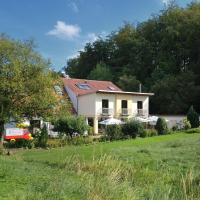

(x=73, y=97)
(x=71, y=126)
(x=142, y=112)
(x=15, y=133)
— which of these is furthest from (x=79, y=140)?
(x=142, y=112)

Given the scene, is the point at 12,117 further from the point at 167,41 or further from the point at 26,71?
the point at 167,41

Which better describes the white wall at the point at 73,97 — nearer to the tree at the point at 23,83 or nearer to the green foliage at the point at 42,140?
the green foliage at the point at 42,140

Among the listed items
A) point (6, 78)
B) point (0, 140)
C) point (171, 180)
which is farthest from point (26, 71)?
point (171, 180)

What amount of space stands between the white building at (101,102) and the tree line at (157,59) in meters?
6.78

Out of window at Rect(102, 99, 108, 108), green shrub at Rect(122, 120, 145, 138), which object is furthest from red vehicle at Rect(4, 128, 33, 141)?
window at Rect(102, 99, 108, 108)

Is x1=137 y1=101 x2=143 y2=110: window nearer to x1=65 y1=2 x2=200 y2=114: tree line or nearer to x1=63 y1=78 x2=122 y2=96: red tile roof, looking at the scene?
x1=63 y1=78 x2=122 y2=96: red tile roof

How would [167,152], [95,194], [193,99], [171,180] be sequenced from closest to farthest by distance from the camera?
[95,194] → [171,180] → [167,152] → [193,99]

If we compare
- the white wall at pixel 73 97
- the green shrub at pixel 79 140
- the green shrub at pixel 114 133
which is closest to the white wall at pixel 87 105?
the white wall at pixel 73 97

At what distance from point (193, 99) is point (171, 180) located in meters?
52.8

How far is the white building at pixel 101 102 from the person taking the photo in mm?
54250

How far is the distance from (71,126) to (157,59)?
125 feet

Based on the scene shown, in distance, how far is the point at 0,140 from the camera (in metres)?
30.5

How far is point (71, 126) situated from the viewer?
122 ft

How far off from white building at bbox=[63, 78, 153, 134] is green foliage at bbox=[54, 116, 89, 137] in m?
14.4
